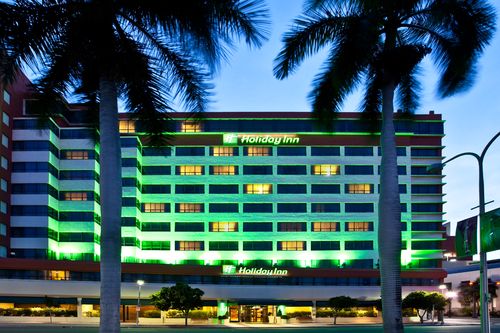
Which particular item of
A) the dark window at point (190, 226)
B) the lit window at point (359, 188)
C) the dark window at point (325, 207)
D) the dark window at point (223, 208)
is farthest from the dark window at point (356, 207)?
the dark window at point (190, 226)

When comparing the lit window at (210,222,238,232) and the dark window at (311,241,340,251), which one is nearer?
the lit window at (210,222,238,232)

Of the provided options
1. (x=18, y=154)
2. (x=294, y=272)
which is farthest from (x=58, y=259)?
(x=294, y=272)

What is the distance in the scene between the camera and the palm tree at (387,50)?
20750 millimetres

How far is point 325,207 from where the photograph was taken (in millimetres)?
114875

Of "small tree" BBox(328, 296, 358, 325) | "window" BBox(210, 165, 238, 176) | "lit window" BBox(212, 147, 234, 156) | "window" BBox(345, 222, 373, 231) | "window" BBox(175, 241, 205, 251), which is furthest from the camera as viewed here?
"lit window" BBox(212, 147, 234, 156)

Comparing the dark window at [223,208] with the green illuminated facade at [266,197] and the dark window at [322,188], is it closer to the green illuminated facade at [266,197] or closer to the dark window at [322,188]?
the green illuminated facade at [266,197]

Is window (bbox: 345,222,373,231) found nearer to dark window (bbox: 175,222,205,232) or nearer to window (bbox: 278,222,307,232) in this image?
window (bbox: 278,222,307,232)

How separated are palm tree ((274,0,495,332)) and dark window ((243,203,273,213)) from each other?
294 feet

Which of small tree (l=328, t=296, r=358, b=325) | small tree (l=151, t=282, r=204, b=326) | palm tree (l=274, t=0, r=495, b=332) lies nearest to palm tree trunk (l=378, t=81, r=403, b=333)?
palm tree (l=274, t=0, r=495, b=332)

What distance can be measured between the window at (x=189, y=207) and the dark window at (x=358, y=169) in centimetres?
2630

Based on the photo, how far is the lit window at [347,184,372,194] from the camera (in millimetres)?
115188

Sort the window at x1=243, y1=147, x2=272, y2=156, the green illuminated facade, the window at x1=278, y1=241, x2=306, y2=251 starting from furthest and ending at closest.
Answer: the window at x1=243, y1=147, x2=272, y2=156 → the window at x1=278, y1=241, x2=306, y2=251 → the green illuminated facade

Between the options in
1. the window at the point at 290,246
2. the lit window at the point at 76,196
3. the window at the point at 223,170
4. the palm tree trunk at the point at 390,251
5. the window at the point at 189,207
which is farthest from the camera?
the window at the point at 223,170

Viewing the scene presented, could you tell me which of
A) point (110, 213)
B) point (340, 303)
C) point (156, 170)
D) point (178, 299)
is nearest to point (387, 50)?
point (110, 213)
